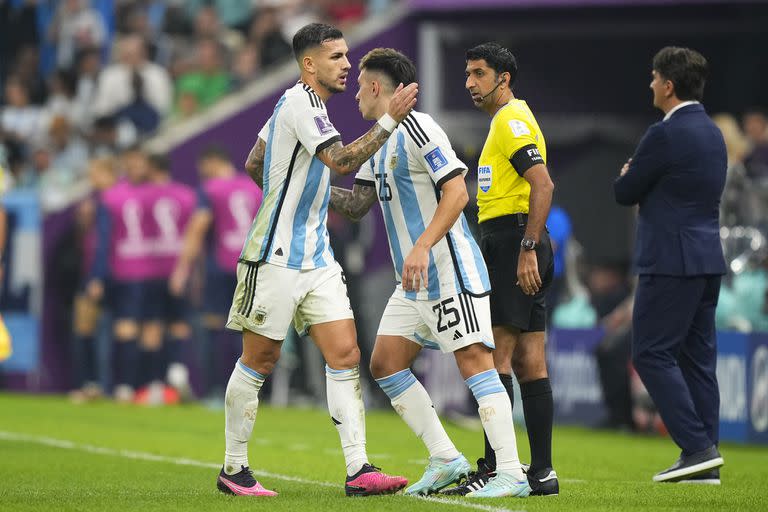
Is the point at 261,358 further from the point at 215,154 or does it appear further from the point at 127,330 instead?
the point at 127,330

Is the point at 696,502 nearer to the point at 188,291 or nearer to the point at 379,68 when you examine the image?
the point at 379,68

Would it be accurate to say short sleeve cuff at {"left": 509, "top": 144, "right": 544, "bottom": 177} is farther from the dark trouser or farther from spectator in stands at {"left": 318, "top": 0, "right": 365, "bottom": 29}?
spectator in stands at {"left": 318, "top": 0, "right": 365, "bottom": 29}

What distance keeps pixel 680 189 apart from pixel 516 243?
4.01ft

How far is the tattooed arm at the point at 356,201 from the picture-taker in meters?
7.97

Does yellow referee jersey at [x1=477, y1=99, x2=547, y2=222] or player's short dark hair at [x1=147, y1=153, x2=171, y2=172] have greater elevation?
player's short dark hair at [x1=147, y1=153, x2=171, y2=172]

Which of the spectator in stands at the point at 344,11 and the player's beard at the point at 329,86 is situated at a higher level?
the spectator in stands at the point at 344,11

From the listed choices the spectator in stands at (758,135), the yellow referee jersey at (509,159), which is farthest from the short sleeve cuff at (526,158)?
the spectator in stands at (758,135)

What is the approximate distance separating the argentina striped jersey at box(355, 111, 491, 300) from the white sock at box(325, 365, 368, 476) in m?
0.53

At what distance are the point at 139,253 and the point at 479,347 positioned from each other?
9.92m

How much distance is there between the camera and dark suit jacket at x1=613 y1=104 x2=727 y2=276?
28.1 ft

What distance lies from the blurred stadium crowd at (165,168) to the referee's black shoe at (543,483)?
15.6ft

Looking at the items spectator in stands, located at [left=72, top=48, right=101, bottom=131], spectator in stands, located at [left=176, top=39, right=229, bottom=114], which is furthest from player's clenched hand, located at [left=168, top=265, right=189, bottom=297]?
spectator in stands, located at [left=72, top=48, right=101, bottom=131]

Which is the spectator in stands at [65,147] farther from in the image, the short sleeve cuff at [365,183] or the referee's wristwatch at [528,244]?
the referee's wristwatch at [528,244]

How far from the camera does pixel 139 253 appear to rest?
55.7ft
